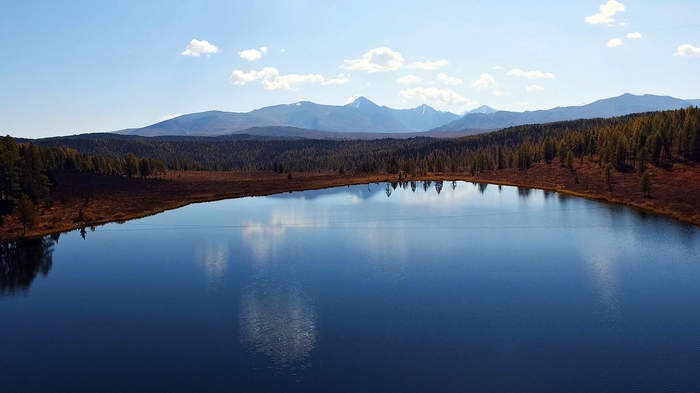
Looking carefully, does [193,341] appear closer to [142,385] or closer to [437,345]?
[142,385]

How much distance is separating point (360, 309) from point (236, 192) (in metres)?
111

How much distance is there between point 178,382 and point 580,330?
30.3 metres

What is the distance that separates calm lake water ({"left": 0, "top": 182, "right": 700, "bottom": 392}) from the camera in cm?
3083

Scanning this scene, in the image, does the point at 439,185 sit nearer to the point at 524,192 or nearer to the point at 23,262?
the point at 524,192

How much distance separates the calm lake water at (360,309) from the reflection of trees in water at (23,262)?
0.38 metres

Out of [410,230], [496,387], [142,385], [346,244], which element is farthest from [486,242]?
[142,385]

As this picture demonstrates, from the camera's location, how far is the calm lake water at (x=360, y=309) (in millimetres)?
30828

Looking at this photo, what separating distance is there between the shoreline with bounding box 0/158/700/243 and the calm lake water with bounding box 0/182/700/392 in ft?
47.4

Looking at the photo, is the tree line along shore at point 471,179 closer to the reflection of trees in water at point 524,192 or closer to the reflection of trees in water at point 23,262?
the reflection of trees in water at point 524,192

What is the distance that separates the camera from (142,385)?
3025 centimetres

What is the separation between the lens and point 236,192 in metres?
146

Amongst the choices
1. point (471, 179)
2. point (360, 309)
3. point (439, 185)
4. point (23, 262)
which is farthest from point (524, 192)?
point (23, 262)

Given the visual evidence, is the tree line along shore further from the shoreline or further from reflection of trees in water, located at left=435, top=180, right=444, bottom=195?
reflection of trees in water, located at left=435, top=180, right=444, bottom=195

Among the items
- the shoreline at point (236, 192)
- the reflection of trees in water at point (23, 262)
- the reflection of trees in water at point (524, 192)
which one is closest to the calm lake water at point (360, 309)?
the reflection of trees in water at point (23, 262)
